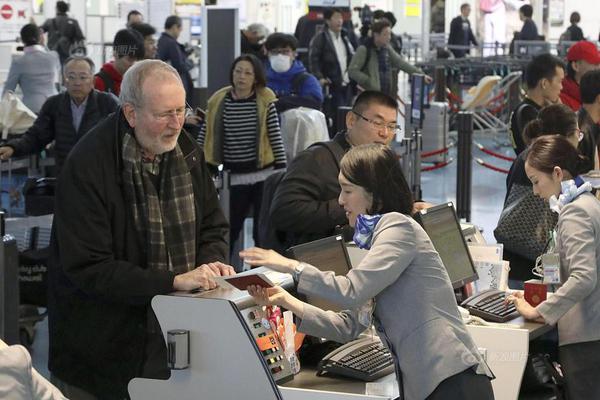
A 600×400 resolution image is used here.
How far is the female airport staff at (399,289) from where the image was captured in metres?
3.38

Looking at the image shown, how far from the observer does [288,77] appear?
10719 millimetres

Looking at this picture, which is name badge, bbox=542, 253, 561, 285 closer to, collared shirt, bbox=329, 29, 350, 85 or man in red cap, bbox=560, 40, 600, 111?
man in red cap, bbox=560, 40, 600, 111

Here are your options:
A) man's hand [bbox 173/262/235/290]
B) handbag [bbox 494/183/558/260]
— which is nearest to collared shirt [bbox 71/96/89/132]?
handbag [bbox 494/183/558/260]

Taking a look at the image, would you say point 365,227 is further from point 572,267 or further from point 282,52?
point 282,52

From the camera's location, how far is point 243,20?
2247 cm

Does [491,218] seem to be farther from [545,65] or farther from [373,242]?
[373,242]

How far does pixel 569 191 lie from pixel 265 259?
5.53ft

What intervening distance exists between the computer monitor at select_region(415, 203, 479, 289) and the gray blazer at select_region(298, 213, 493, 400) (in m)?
1.46

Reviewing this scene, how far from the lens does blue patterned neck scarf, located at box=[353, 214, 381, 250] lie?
11.3ft

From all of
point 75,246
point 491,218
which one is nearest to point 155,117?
point 75,246

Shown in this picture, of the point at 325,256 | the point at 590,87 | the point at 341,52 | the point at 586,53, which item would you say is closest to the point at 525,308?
the point at 325,256

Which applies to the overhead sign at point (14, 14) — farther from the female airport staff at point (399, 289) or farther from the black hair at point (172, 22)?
the female airport staff at point (399, 289)

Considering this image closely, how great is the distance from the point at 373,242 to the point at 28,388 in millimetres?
1336

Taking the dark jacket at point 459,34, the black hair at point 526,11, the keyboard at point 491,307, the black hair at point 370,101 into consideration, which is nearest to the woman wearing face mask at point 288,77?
the black hair at point 370,101
